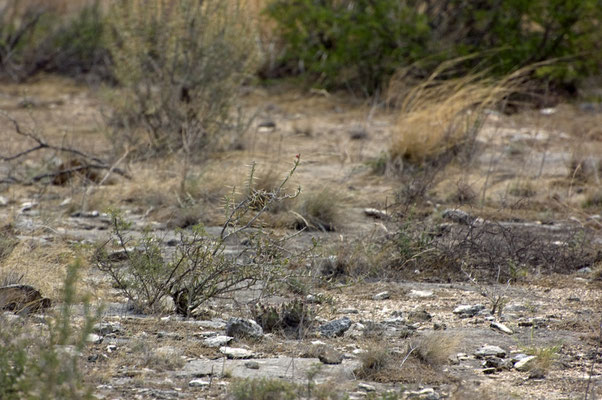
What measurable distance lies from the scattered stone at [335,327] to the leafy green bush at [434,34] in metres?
6.76

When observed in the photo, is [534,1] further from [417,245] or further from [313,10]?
[417,245]

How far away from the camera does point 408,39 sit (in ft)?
33.6

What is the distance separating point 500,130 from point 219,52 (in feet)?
9.89

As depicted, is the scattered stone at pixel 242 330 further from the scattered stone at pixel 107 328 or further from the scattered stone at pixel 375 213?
the scattered stone at pixel 375 213

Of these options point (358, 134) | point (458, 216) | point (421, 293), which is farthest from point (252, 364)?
point (358, 134)

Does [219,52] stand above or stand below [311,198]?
above

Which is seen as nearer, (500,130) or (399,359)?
(399,359)

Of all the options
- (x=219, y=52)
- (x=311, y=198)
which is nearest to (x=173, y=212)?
(x=311, y=198)

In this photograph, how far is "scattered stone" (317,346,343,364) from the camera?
302 cm

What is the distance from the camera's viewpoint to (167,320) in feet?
11.1

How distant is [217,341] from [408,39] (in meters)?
7.66

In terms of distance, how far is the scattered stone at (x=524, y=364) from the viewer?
306 cm

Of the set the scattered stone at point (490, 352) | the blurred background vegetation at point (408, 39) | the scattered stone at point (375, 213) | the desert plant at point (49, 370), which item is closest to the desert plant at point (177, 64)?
the scattered stone at point (375, 213)

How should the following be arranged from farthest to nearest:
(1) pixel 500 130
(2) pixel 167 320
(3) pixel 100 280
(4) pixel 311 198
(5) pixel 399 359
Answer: (1) pixel 500 130, (4) pixel 311 198, (3) pixel 100 280, (2) pixel 167 320, (5) pixel 399 359
